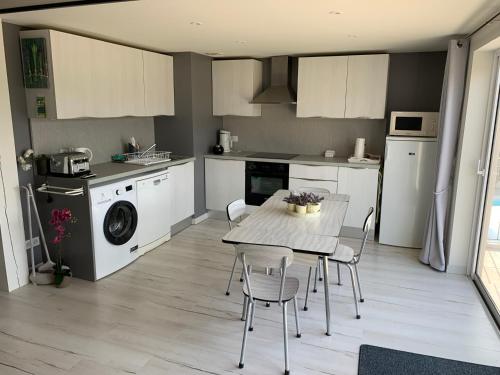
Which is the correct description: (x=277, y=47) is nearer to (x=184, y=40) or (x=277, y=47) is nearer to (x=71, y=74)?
(x=184, y=40)

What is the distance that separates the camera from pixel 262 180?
5.22 m

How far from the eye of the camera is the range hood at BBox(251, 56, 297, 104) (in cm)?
512

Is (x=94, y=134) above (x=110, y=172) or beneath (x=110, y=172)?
above

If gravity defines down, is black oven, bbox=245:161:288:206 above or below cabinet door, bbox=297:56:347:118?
below

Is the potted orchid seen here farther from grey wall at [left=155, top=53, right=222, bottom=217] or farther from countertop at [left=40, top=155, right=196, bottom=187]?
grey wall at [left=155, top=53, right=222, bottom=217]

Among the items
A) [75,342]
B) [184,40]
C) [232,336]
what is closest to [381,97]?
[184,40]

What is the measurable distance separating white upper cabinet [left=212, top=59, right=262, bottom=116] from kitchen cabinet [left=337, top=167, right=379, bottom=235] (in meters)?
1.64

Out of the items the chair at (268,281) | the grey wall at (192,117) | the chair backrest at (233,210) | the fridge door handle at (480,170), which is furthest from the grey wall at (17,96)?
the fridge door handle at (480,170)

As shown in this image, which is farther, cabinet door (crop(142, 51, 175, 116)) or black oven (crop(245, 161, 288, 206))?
black oven (crop(245, 161, 288, 206))

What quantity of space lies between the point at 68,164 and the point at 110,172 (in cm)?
43

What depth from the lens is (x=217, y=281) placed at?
362 centimetres

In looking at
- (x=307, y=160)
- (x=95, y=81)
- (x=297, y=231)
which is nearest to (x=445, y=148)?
(x=307, y=160)

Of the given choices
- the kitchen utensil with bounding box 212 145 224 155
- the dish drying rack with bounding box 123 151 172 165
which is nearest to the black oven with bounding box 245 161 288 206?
the kitchen utensil with bounding box 212 145 224 155

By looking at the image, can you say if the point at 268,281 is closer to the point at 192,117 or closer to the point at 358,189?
the point at 358,189
